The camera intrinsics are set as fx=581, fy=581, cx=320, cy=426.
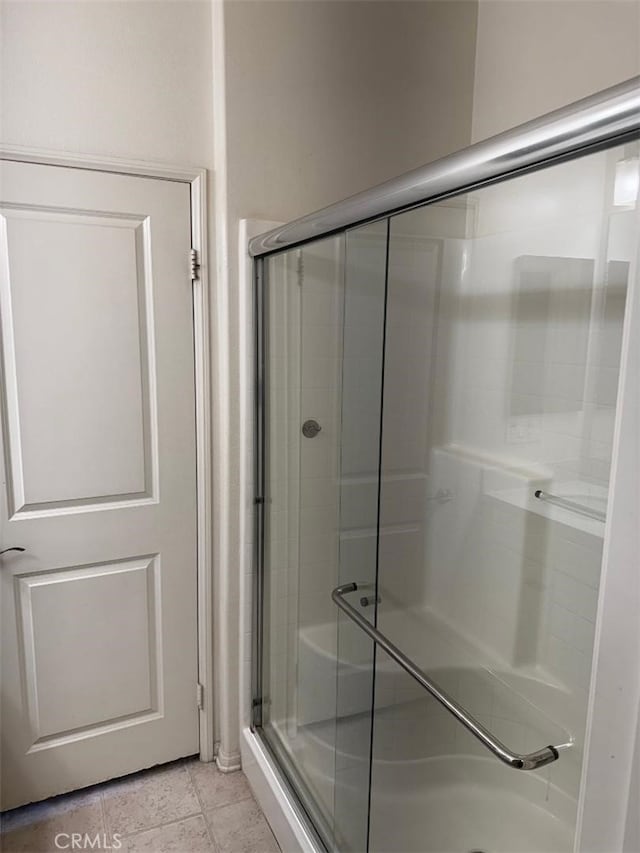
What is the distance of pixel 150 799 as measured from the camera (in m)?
1.92

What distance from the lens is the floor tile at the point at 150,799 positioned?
5.99 feet

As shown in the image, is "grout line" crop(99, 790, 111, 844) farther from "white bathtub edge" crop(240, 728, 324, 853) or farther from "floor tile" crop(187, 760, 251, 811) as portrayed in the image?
"white bathtub edge" crop(240, 728, 324, 853)

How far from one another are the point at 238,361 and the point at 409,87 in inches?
44.8

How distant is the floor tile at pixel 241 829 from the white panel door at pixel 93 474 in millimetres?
329

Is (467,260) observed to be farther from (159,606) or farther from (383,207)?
(159,606)

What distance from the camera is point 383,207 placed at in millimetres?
1168

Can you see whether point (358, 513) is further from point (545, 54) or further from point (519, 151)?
point (545, 54)

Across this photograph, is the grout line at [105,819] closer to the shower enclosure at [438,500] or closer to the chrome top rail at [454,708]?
the shower enclosure at [438,500]

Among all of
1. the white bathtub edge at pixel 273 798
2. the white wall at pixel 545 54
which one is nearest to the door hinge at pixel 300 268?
the white wall at pixel 545 54

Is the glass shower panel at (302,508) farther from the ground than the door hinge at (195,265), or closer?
closer

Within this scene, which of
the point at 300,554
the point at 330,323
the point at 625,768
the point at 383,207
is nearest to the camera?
the point at 625,768

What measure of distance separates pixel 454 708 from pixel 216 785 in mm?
1106

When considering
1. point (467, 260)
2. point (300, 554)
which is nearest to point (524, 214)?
point (467, 260)

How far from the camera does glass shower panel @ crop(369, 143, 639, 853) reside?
1571 mm
